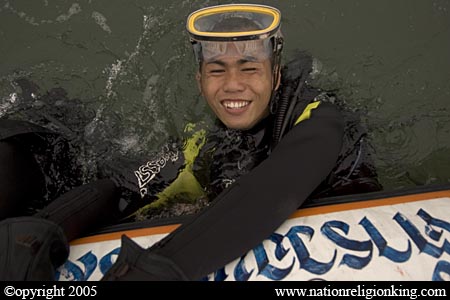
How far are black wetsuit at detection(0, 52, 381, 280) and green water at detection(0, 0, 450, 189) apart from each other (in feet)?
2.13

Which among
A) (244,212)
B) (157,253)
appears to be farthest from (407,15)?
(157,253)

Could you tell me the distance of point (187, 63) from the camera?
3.71 m

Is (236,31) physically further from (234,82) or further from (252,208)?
(252,208)

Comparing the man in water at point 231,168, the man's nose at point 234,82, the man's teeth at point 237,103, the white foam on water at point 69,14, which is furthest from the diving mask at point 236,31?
the white foam on water at point 69,14

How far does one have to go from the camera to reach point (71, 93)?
3.69 m

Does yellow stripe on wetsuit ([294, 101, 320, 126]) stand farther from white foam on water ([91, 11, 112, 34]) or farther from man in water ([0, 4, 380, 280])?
white foam on water ([91, 11, 112, 34])

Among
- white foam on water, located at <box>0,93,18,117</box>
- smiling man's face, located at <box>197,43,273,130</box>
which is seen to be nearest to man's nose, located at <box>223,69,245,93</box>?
smiling man's face, located at <box>197,43,273,130</box>

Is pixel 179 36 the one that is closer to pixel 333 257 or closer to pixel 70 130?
pixel 70 130

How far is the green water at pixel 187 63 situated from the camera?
336 centimetres

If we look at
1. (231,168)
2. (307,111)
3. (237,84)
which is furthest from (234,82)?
(231,168)

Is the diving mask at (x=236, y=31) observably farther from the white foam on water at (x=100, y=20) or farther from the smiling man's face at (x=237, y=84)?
the white foam on water at (x=100, y=20)

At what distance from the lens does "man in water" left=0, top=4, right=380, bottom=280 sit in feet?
5.84

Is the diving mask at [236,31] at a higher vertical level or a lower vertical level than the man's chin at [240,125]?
higher

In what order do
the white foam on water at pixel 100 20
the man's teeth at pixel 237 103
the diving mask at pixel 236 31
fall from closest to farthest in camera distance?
the diving mask at pixel 236 31 → the man's teeth at pixel 237 103 → the white foam on water at pixel 100 20
